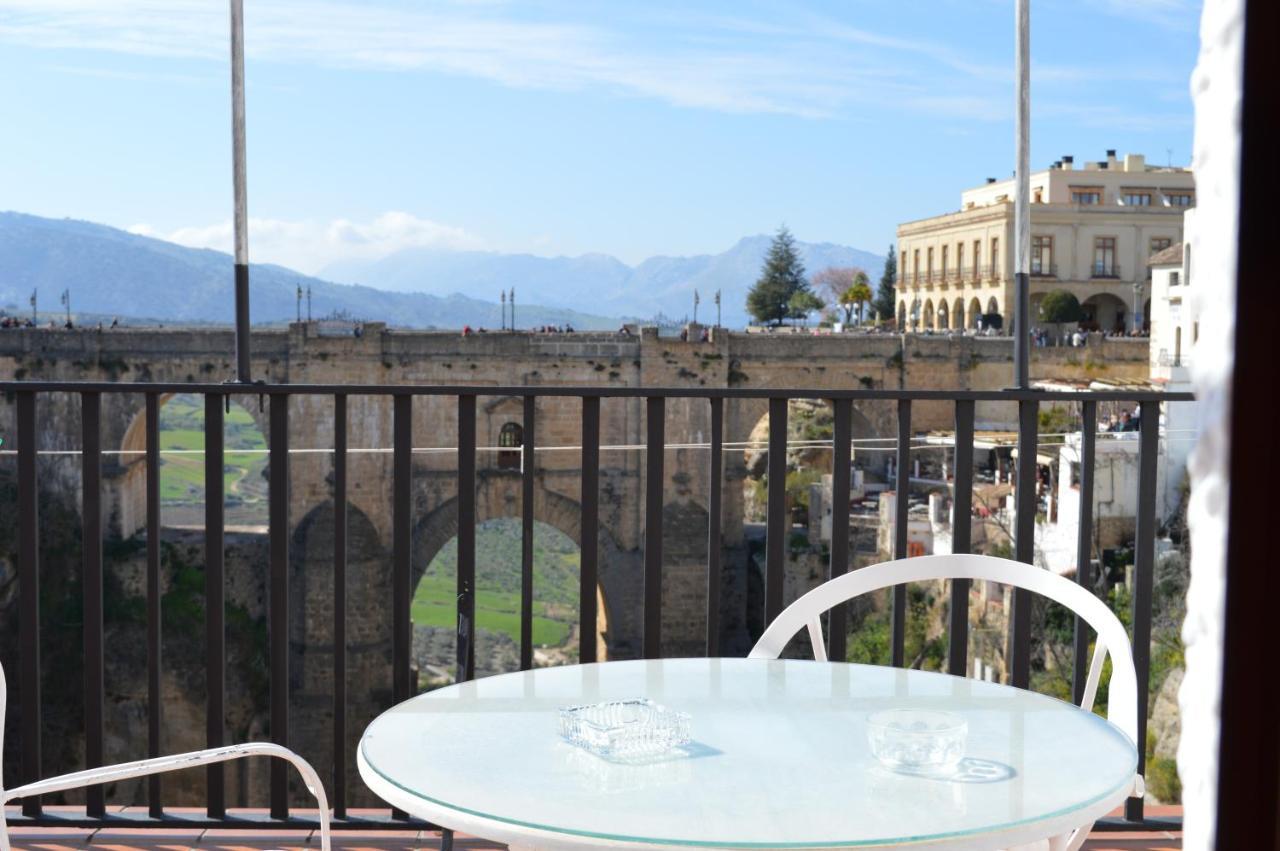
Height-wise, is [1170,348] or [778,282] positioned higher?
[778,282]

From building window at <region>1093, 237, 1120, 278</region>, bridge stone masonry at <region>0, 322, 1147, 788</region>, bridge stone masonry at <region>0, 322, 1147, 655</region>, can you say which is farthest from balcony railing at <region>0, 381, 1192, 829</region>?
building window at <region>1093, 237, 1120, 278</region>

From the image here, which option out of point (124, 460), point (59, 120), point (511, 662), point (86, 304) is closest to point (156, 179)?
point (59, 120)

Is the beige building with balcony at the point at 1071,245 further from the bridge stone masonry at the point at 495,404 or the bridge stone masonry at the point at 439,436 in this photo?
the bridge stone masonry at the point at 439,436

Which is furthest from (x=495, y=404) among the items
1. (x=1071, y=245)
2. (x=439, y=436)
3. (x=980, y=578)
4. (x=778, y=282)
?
(x=778, y=282)

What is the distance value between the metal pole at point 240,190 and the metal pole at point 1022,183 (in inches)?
53.3

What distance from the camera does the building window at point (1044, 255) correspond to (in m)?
40.7

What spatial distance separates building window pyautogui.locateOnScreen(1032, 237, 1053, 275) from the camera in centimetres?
4072

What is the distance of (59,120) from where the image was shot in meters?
97.8

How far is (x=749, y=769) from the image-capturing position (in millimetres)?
1296

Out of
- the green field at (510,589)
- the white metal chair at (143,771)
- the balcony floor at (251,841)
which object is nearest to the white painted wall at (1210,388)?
the white metal chair at (143,771)

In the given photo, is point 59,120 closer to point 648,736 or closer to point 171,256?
point 171,256

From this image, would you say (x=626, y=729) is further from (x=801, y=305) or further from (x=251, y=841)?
(x=801, y=305)

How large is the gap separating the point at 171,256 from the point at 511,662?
68387 millimetres

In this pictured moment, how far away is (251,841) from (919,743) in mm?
1326
